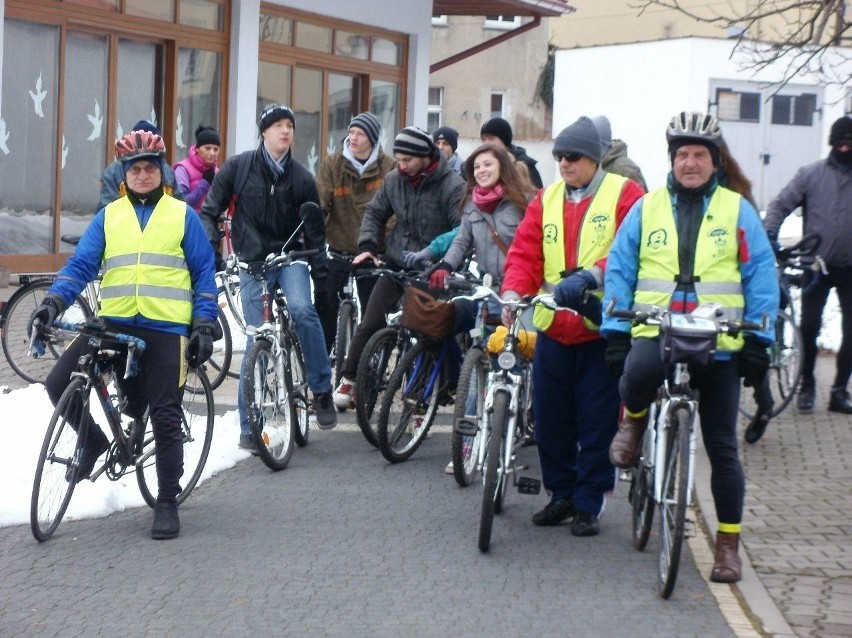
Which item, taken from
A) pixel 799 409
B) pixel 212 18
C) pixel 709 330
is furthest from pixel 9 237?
pixel 709 330

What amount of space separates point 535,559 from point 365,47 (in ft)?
49.1

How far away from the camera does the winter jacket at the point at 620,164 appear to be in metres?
9.51

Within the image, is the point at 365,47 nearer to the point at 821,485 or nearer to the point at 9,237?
the point at 9,237

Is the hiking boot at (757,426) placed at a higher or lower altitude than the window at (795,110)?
lower

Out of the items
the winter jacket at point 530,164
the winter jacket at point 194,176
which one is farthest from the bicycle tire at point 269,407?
the winter jacket at point 194,176

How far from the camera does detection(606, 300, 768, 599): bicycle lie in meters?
5.71

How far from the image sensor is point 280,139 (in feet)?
28.5

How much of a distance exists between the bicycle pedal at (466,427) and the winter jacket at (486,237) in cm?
120

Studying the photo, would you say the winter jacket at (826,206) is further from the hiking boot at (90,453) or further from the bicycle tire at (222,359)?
the hiking boot at (90,453)

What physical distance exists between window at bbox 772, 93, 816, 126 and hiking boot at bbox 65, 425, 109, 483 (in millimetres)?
35003

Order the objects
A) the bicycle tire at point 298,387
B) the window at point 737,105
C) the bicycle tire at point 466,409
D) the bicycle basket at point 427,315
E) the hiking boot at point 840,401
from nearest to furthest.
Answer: the bicycle tire at point 466,409
the bicycle basket at point 427,315
the bicycle tire at point 298,387
the hiking boot at point 840,401
the window at point 737,105

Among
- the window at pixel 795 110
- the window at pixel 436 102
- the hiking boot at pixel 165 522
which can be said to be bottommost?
the hiking boot at pixel 165 522

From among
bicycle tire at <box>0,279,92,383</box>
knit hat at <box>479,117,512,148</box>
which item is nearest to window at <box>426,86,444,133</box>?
knit hat at <box>479,117,512,148</box>

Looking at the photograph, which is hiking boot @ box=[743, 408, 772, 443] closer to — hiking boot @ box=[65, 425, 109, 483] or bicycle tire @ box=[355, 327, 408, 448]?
bicycle tire @ box=[355, 327, 408, 448]
